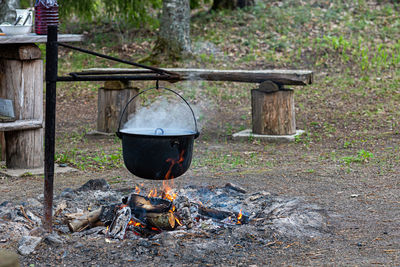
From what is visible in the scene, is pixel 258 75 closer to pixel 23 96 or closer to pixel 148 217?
pixel 23 96

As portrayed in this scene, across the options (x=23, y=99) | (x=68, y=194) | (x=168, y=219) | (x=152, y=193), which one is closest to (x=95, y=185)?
(x=68, y=194)

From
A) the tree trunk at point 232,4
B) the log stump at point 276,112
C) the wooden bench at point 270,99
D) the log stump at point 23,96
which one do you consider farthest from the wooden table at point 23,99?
the tree trunk at point 232,4

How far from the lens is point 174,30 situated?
1182 centimetres

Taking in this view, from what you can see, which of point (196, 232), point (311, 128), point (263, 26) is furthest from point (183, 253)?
point (263, 26)

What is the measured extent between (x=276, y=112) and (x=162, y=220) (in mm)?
4276

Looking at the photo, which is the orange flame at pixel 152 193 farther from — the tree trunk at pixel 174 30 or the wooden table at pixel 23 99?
the tree trunk at pixel 174 30

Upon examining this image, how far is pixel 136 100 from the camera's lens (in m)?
8.64

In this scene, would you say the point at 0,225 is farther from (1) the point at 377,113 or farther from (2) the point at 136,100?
(1) the point at 377,113

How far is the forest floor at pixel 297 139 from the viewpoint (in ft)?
11.7

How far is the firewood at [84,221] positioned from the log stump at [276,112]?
424cm

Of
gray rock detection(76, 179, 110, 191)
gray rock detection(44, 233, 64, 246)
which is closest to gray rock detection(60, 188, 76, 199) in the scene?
gray rock detection(76, 179, 110, 191)

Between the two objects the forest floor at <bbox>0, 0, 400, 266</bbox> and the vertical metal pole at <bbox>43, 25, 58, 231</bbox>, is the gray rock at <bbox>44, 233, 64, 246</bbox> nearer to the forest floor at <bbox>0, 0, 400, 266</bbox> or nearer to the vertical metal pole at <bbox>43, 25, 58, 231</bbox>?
the forest floor at <bbox>0, 0, 400, 266</bbox>

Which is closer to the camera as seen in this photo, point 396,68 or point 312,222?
point 312,222

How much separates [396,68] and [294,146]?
488 cm
